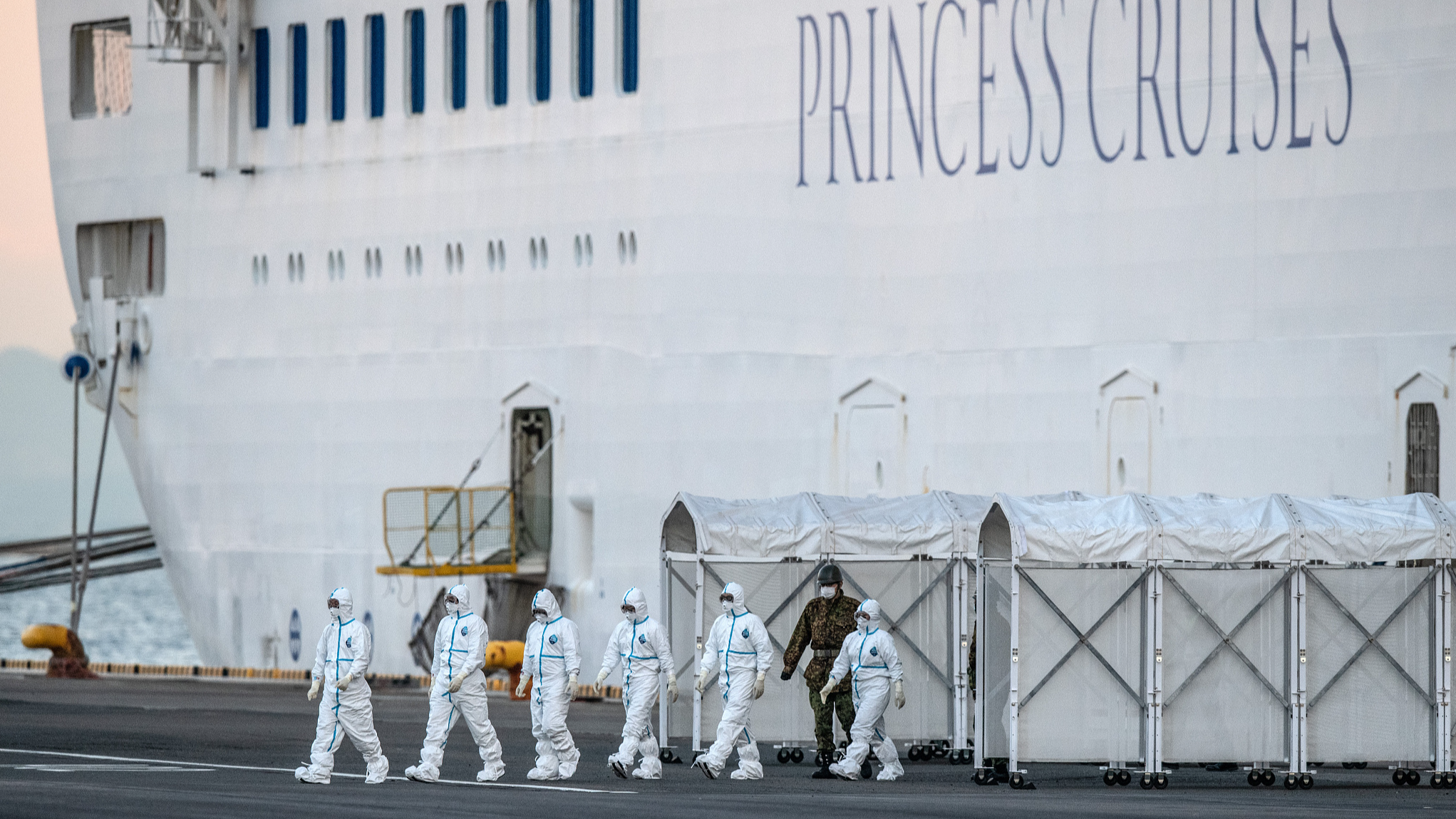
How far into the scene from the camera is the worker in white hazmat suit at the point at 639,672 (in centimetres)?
1778

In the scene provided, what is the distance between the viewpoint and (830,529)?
20.4 meters

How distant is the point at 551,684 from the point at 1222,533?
5674 mm

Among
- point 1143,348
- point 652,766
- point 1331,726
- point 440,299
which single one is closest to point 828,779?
point 652,766

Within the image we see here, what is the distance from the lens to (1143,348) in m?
26.9

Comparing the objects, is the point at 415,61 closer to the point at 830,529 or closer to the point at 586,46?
the point at 586,46

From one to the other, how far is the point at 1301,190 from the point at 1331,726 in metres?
10.3

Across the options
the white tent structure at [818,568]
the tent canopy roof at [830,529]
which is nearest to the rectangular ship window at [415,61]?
the white tent structure at [818,568]

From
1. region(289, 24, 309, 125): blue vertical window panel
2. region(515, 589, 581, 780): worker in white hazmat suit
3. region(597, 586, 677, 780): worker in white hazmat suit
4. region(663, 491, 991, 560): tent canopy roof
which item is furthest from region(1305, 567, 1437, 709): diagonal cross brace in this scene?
region(289, 24, 309, 125): blue vertical window panel

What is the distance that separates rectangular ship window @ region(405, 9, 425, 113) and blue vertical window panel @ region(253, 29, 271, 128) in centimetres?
297

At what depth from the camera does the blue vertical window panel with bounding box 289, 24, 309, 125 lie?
3406 cm

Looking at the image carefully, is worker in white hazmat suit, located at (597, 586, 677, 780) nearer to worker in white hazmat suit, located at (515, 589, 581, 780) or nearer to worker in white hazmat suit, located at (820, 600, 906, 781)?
worker in white hazmat suit, located at (515, 589, 581, 780)

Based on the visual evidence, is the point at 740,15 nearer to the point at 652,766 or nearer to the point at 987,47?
the point at 987,47

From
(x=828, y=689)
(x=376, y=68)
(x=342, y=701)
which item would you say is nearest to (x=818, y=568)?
(x=828, y=689)

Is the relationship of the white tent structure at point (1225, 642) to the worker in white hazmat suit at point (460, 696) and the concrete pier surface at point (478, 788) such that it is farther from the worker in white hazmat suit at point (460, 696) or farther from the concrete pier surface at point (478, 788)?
the worker in white hazmat suit at point (460, 696)
